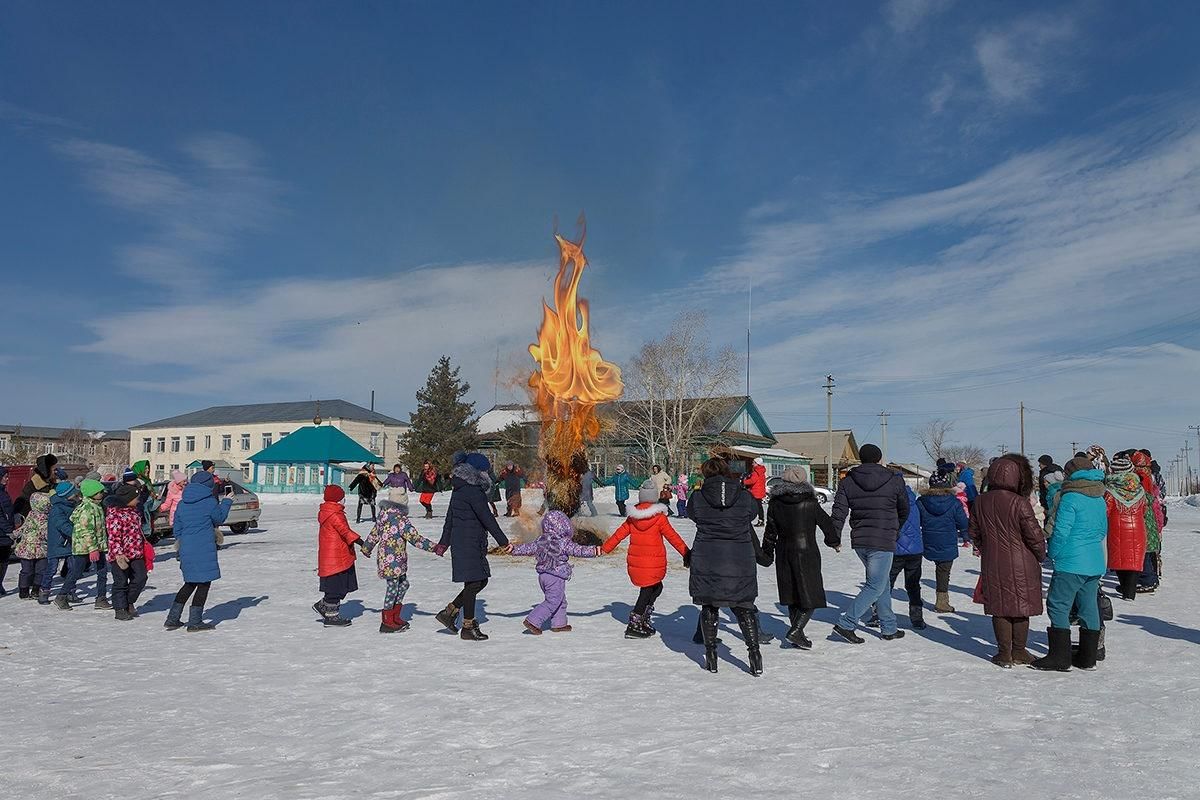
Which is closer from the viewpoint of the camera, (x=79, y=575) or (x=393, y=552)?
(x=393, y=552)

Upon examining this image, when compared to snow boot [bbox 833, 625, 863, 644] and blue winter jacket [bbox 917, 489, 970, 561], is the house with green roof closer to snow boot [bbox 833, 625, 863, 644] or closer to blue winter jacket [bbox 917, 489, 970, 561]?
blue winter jacket [bbox 917, 489, 970, 561]

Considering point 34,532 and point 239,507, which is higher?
point 34,532

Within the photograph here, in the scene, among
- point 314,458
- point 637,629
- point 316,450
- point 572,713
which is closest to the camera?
point 572,713

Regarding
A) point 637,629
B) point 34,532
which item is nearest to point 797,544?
point 637,629

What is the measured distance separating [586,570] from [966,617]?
270 inches

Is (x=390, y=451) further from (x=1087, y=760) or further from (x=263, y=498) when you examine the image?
(x=1087, y=760)

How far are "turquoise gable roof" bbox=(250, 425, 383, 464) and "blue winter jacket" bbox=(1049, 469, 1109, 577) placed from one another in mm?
47257

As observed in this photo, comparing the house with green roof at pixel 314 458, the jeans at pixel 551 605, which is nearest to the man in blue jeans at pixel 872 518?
the jeans at pixel 551 605

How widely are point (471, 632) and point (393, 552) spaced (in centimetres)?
133

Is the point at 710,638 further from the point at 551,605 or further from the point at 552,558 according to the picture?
the point at 551,605

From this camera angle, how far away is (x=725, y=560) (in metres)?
7.54

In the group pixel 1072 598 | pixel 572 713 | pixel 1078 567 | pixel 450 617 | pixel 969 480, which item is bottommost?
pixel 572 713

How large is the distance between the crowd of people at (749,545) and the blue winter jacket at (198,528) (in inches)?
0.6

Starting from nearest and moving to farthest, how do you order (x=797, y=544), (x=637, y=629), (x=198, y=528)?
(x=797, y=544) → (x=637, y=629) → (x=198, y=528)
